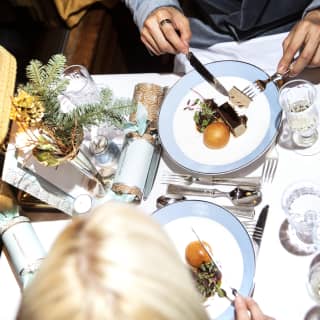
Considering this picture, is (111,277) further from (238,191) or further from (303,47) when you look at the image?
(303,47)

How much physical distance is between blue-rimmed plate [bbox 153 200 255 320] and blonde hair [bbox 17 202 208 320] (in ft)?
1.61

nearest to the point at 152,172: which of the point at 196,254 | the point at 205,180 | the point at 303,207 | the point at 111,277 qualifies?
the point at 205,180

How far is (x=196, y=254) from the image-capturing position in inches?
44.8

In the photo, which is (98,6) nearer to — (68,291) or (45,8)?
(45,8)

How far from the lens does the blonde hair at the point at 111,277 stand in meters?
0.54

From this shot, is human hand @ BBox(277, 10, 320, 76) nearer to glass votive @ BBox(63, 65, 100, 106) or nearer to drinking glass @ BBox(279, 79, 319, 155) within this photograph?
drinking glass @ BBox(279, 79, 319, 155)

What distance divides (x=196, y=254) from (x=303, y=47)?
1.60 ft

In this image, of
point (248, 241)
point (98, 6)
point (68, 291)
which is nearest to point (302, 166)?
point (248, 241)

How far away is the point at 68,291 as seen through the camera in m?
0.55

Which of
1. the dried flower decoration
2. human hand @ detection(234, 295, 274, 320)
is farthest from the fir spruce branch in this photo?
human hand @ detection(234, 295, 274, 320)

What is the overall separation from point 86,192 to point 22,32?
104cm

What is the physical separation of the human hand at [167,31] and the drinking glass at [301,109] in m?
0.29

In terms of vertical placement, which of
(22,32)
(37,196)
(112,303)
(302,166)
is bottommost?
(112,303)

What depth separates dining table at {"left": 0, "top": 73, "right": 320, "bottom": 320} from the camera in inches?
42.0
